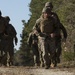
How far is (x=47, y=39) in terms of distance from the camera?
60.2 ft

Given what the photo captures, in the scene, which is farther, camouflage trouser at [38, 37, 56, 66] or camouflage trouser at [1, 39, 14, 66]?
camouflage trouser at [1, 39, 14, 66]

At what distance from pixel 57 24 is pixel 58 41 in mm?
1248

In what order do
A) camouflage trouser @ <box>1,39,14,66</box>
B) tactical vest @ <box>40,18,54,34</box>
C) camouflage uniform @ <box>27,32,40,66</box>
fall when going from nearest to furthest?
1. tactical vest @ <box>40,18,54,34</box>
2. camouflage uniform @ <box>27,32,40,66</box>
3. camouflage trouser @ <box>1,39,14,66</box>

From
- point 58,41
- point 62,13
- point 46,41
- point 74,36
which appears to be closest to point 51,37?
point 46,41

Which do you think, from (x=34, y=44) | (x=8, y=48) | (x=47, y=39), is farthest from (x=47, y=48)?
(x=8, y=48)

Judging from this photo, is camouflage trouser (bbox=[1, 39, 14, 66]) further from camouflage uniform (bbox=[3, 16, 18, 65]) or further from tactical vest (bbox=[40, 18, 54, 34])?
tactical vest (bbox=[40, 18, 54, 34])

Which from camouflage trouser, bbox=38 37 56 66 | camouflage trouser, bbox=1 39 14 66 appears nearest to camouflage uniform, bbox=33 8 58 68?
camouflage trouser, bbox=38 37 56 66

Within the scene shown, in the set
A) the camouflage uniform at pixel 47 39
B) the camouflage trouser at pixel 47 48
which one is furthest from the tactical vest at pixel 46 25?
the camouflage trouser at pixel 47 48

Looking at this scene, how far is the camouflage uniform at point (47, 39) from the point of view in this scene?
18.2m

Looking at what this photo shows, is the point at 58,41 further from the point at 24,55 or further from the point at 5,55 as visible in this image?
the point at 24,55

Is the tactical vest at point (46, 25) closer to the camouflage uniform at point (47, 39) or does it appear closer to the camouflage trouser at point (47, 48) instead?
the camouflage uniform at point (47, 39)

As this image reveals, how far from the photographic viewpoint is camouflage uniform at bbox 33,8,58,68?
18.2m

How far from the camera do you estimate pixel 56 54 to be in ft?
66.8

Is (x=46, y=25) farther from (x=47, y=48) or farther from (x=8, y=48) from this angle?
(x=8, y=48)
